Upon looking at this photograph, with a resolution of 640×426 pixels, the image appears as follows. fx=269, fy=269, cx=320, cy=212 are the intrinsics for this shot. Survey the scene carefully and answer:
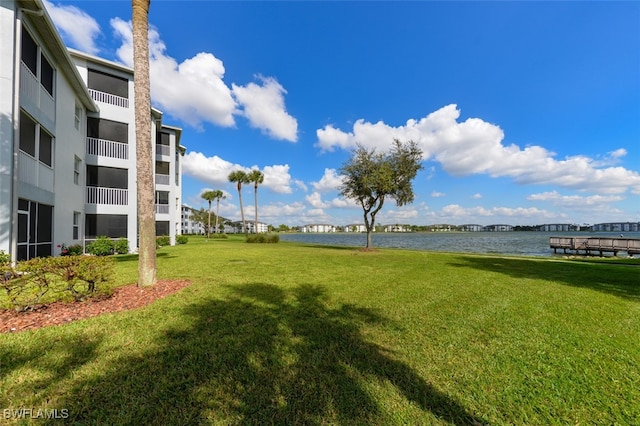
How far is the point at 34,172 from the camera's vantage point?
34.3ft

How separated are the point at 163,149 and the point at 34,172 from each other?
1540 cm

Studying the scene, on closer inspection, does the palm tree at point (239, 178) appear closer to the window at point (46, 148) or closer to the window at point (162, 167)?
the window at point (162, 167)

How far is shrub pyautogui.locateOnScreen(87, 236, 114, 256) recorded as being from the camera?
15.0m

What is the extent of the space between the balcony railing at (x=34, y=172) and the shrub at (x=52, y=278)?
6748 mm

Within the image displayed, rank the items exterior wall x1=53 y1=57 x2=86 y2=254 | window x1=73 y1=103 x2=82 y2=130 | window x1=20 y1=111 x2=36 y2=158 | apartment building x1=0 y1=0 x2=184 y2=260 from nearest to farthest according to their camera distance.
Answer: apartment building x1=0 y1=0 x2=184 y2=260, window x1=20 y1=111 x2=36 y2=158, exterior wall x1=53 y1=57 x2=86 y2=254, window x1=73 y1=103 x2=82 y2=130

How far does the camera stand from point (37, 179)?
34.9 ft

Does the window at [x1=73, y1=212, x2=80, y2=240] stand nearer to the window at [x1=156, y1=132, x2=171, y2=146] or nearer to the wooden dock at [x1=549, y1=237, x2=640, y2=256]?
the window at [x1=156, y1=132, x2=171, y2=146]

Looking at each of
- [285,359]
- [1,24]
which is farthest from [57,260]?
[1,24]

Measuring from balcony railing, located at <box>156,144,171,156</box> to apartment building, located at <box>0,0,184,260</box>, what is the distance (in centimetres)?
273

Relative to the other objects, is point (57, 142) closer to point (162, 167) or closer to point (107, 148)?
point (107, 148)

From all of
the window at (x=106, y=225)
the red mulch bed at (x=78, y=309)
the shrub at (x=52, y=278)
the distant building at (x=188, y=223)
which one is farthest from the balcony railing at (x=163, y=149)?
the distant building at (x=188, y=223)

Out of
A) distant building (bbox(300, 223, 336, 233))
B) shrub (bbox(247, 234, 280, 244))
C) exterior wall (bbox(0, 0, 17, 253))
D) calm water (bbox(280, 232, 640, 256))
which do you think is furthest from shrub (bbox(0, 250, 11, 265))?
distant building (bbox(300, 223, 336, 233))

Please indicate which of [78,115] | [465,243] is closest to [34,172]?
[78,115]

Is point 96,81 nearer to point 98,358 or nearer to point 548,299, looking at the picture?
point 98,358
